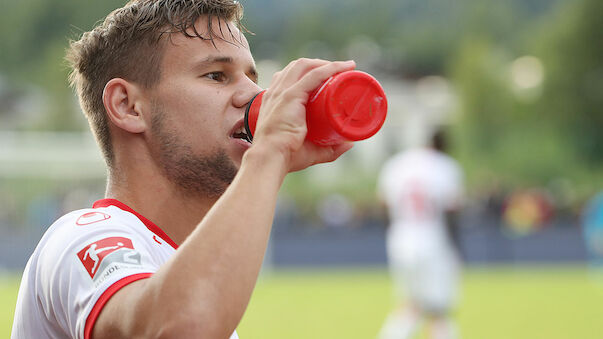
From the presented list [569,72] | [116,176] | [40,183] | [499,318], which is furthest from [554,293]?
[569,72]

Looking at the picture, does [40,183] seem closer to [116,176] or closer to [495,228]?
[495,228]

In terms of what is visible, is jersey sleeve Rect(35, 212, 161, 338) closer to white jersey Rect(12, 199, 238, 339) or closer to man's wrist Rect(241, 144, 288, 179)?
white jersey Rect(12, 199, 238, 339)

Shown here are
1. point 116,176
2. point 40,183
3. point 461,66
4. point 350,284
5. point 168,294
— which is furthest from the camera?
point 461,66

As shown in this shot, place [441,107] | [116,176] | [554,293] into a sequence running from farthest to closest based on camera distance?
[441,107]
[554,293]
[116,176]

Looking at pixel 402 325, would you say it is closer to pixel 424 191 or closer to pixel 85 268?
pixel 424 191

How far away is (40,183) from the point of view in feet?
83.9

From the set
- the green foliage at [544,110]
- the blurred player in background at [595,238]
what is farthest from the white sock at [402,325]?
the green foliage at [544,110]

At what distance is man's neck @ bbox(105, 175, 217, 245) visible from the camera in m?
1.88

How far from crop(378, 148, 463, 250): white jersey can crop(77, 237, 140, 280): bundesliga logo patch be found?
24.2ft

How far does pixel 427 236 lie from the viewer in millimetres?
8961

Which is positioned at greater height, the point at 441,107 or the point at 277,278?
the point at 441,107

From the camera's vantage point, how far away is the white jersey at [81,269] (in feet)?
4.78

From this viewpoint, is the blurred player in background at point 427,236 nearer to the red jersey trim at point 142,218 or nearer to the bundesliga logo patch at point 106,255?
the red jersey trim at point 142,218

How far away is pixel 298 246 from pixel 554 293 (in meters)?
7.03
